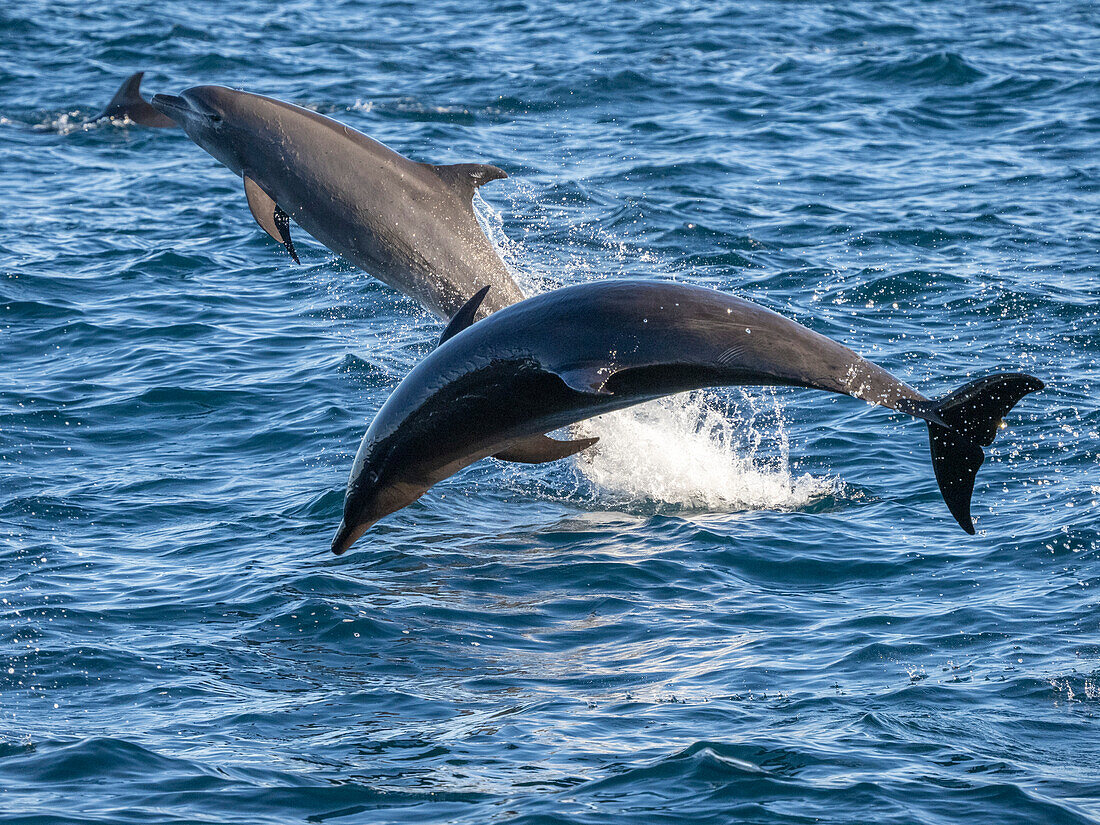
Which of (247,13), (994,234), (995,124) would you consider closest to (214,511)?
(994,234)

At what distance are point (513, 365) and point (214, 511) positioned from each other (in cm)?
502

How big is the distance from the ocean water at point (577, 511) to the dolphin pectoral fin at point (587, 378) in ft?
7.18

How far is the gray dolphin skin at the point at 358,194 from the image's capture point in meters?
11.6

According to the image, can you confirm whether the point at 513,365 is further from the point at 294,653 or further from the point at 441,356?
the point at 294,653

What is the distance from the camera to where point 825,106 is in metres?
26.3

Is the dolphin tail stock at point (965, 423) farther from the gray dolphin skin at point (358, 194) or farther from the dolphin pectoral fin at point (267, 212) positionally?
the dolphin pectoral fin at point (267, 212)

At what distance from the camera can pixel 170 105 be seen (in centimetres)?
1224

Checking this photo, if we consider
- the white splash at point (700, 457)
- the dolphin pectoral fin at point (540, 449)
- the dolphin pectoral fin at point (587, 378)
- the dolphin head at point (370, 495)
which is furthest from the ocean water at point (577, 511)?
the dolphin pectoral fin at point (587, 378)

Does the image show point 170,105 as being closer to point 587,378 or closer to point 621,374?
point 621,374

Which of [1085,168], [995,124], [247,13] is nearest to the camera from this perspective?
[1085,168]

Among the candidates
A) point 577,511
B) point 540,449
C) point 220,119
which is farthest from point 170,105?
point 577,511

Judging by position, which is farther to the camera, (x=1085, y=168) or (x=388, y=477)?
(x=1085, y=168)

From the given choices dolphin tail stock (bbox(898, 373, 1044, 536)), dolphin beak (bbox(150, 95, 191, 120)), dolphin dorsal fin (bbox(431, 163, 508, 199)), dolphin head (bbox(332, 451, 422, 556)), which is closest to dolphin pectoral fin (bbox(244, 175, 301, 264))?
dolphin beak (bbox(150, 95, 191, 120))

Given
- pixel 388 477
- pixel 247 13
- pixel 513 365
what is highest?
pixel 247 13
